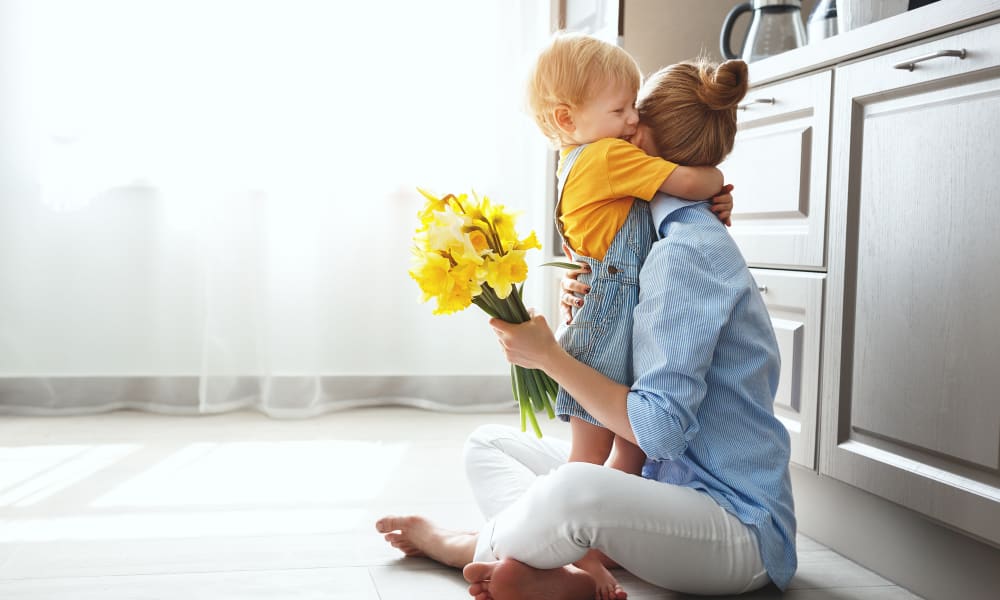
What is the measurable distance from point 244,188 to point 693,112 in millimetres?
1734

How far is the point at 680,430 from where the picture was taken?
1.15m

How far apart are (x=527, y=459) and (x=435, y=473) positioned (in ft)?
1.94

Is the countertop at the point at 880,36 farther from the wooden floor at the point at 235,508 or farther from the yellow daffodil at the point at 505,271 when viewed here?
the wooden floor at the point at 235,508

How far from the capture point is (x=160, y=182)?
8.68ft

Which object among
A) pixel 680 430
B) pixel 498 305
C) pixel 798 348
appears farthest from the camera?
pixel 798 348

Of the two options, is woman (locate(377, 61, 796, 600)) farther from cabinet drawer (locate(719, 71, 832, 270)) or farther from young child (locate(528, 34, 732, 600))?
cabinet drawer (locate(719, 71, 832, 270))

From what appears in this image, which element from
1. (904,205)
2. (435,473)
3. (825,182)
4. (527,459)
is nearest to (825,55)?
(825,182)

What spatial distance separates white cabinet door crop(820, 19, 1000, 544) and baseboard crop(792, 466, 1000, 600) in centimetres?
7

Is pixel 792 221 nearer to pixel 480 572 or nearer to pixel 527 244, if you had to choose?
pixel 527 244

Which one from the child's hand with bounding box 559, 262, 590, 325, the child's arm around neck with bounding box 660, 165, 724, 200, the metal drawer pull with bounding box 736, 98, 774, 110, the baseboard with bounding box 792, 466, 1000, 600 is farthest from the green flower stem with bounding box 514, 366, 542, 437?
the metal drawer pull with bounding box 736, 98, 774, 110

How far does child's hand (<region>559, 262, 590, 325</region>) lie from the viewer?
1347mm

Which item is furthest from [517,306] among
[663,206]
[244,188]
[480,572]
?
[244,188]

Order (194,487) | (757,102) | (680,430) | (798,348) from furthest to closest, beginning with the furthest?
1. (194,487)
2. (757,102)
3. (798,348)
4. (680,430)

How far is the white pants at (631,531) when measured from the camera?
3.80 feet
